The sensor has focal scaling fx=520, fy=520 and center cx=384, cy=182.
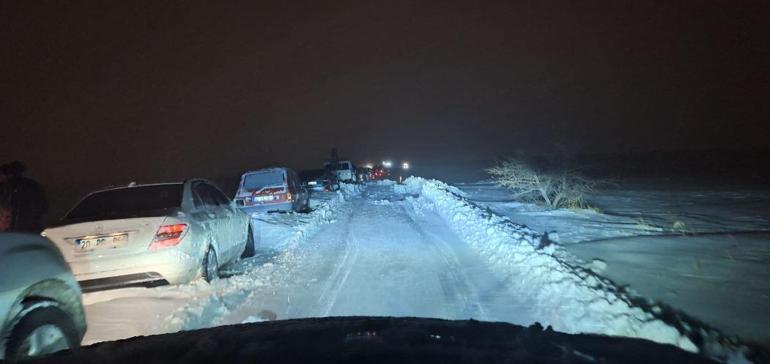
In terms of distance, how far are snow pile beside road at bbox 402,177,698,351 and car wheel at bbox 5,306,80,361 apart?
4.71 m

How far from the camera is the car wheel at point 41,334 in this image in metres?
3.81

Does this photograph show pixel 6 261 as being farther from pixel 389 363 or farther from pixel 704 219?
pixel 704 219

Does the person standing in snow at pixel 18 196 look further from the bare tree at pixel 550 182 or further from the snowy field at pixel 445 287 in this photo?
the bare tree at pixel 550 182

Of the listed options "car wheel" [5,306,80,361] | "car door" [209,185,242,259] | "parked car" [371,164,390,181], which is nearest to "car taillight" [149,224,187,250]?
"car door" [209,185,242,259]

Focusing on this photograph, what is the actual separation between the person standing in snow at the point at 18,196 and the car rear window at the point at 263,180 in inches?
352

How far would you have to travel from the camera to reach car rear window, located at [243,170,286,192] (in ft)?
56.8

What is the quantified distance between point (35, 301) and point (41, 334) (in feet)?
0.90

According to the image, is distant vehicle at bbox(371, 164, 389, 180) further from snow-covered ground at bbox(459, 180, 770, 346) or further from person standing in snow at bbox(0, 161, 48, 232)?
person standing in snow at bbox(0, 161, 48, 232)

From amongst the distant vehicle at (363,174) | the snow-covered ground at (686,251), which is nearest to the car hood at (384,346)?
the snow-covered ground at (686,251)

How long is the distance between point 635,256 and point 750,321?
370 centimetres

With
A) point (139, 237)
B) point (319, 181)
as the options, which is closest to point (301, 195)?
point (319, 181)

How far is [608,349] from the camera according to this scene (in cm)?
300

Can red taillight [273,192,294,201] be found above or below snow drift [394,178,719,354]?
above

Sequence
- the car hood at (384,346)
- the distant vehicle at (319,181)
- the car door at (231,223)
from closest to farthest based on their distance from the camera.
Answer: the car hood at (384,346), the car door at (231,223), the distant vehicle at (319,181)
